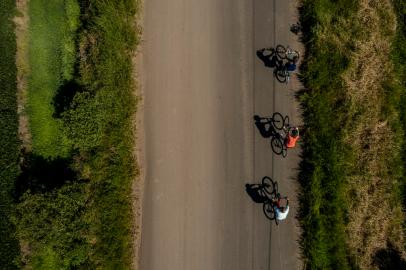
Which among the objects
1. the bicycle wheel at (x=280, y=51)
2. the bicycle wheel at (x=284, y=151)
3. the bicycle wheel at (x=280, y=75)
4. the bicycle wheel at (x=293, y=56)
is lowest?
the bicycle wheel at (x=284, y=151)

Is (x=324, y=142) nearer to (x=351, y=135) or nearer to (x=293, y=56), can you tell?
(x=351, y=135)

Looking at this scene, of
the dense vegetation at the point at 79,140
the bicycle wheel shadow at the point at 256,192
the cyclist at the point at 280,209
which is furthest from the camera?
the bicycle wheel shadow at the point at 256,192

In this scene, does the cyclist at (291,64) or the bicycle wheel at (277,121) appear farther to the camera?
the bicycle wheel at (277,121)

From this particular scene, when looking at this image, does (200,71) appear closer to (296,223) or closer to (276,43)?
(276,43)

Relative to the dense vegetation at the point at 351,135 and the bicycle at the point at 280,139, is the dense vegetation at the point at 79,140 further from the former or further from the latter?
the dense vegetation at the point at 351,135

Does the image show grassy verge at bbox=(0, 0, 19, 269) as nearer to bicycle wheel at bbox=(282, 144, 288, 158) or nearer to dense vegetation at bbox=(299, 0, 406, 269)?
bicycle wheel at bbox=(282, 144, 288, 158)

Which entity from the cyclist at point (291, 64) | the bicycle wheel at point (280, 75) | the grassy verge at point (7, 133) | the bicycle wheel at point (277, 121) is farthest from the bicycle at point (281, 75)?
the grassy verge at point (7, 133)

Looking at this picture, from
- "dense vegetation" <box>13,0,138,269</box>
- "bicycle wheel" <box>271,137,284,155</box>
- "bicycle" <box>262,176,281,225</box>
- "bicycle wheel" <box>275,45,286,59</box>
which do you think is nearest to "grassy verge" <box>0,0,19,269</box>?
"dense vegetation" <box>13,0,138,269</box>

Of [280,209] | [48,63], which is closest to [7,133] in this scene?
[48,63]
